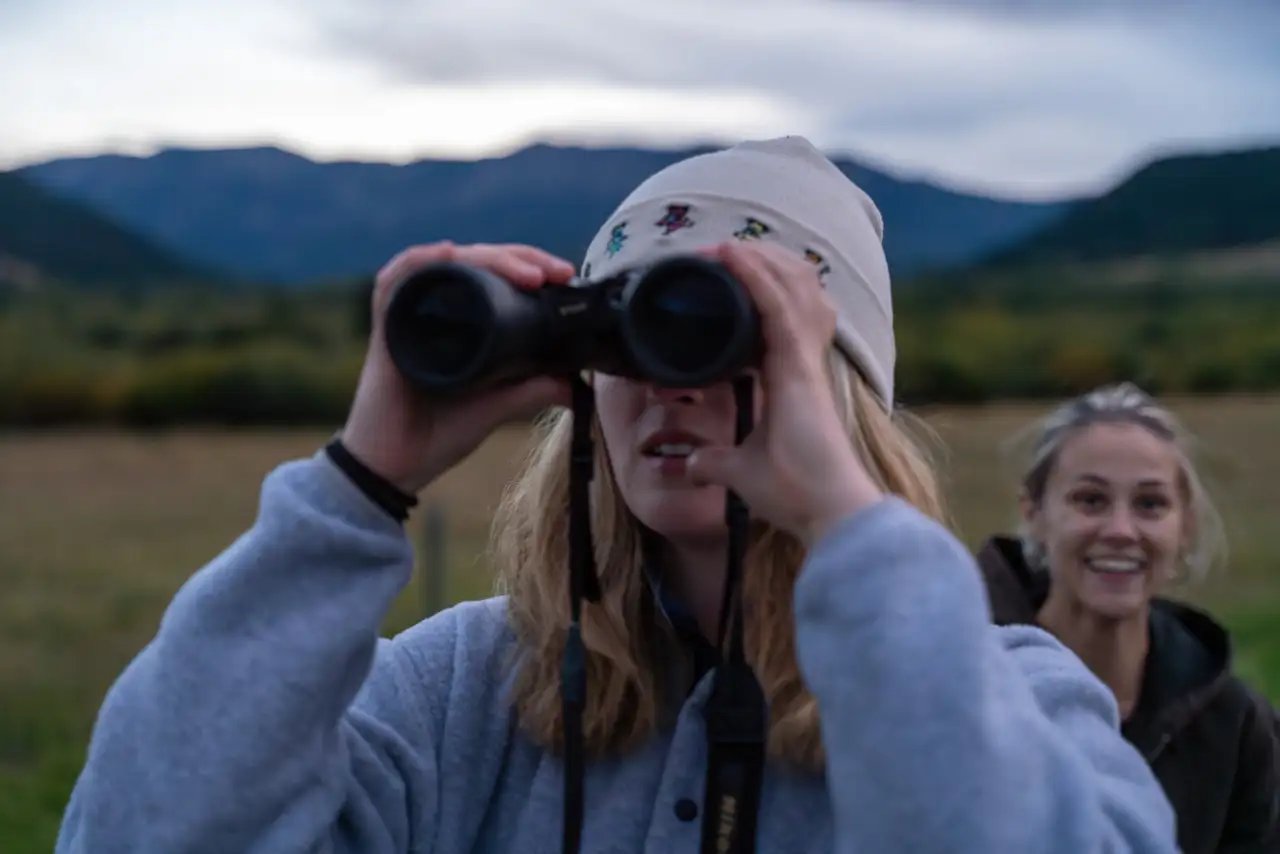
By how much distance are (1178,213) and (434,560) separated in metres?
6.35

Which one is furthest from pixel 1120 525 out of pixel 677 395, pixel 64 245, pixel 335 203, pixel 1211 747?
pixel 64 245

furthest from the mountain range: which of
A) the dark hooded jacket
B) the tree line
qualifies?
the dark hooded jacket

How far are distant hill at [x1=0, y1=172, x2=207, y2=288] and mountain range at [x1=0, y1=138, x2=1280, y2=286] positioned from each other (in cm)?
2

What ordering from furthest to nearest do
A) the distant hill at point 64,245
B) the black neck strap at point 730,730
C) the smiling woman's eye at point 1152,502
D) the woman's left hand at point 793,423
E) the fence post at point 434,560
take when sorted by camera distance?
1. the distant hill at point 64,245
2. the fence post at point 434,560
3. the smiling woman's eye at point 1152,502
4. the black neck strap at point 730,730
5. the woman's left hand at point 793,423

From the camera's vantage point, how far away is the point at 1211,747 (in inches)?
103

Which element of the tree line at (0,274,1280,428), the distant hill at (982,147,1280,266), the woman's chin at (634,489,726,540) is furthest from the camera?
the tree line at (0,274,1280,428)

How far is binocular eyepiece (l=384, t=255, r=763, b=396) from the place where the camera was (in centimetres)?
121

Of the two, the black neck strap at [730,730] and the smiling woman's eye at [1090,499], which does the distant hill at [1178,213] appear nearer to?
the smiling woman's eye at [1090,499]

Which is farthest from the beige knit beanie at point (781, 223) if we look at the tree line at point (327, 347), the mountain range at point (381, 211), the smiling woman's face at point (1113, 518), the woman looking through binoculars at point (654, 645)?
the tree line at point (327, 347)

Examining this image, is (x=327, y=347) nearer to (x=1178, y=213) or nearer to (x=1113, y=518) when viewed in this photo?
(x=1178, y=213)

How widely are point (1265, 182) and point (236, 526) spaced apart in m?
7.90

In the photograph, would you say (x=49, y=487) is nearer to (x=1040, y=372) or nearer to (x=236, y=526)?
(x=236, y=526)

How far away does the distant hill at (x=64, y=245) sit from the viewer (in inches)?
466

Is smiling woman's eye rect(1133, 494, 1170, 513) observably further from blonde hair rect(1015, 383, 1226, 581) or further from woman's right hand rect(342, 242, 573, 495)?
woman's right hand rect(342, 242, 573, 495)
